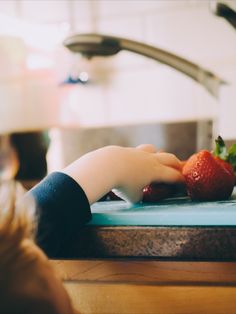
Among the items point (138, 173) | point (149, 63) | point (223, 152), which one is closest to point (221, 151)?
point (223, 152)

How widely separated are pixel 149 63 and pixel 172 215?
91cm

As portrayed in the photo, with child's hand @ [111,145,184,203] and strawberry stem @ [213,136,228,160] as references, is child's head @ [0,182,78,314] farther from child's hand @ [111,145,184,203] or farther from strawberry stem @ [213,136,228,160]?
strawberry stem @ [213,136,228,160]

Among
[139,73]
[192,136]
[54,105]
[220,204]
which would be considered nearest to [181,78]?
[139,73]

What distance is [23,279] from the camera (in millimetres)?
322

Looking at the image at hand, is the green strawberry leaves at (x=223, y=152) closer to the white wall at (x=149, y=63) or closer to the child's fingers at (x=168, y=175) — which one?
the child's fingers at (x=168, y=175)

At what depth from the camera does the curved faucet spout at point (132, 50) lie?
2.90ft

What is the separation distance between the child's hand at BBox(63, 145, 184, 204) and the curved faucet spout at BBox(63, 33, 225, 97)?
424mm

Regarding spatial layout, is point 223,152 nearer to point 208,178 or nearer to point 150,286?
point 208,178

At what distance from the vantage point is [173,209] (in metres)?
0.42

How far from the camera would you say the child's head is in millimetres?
317

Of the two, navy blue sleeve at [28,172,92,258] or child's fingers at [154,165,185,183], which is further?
child's fingers at [154,165,185,183]

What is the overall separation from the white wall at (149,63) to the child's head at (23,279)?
2.88 feet

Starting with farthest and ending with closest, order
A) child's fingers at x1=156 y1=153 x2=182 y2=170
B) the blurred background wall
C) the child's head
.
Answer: the blurred background wall → child's fingers at x1=156 y1=153 x2=182 y2=170 → the child's head

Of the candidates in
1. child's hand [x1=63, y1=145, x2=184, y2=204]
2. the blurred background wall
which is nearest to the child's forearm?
child's hand [x1=63, y1=145, x2=184, y2=204]
